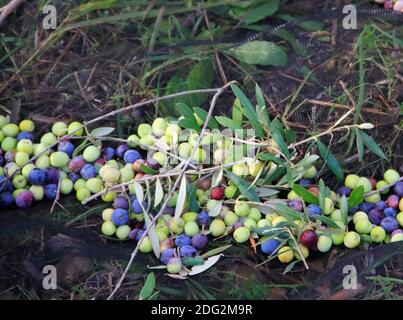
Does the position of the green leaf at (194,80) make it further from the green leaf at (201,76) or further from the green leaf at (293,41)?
the green leaf at (293,41)

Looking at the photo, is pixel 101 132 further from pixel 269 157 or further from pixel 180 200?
pixel 269 157

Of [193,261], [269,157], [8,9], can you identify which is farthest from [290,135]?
[8,9]

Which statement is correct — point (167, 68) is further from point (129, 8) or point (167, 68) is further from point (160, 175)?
point (160, 175)

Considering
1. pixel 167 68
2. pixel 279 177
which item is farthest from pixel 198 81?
pixel 279 177

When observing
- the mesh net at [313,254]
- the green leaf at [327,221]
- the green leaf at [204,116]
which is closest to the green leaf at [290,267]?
the mesh net at [313,254]

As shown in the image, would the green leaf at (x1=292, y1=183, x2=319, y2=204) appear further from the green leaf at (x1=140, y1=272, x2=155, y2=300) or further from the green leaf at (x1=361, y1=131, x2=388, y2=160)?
the green leaf at (x1=140, y1=272, x2=155, y2=300)

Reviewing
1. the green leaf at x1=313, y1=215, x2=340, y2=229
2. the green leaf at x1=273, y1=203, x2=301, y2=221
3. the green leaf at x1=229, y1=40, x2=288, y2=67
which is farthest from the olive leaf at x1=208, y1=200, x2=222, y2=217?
the green leaf at x1=229, y1=40, x2=288, y2=67
